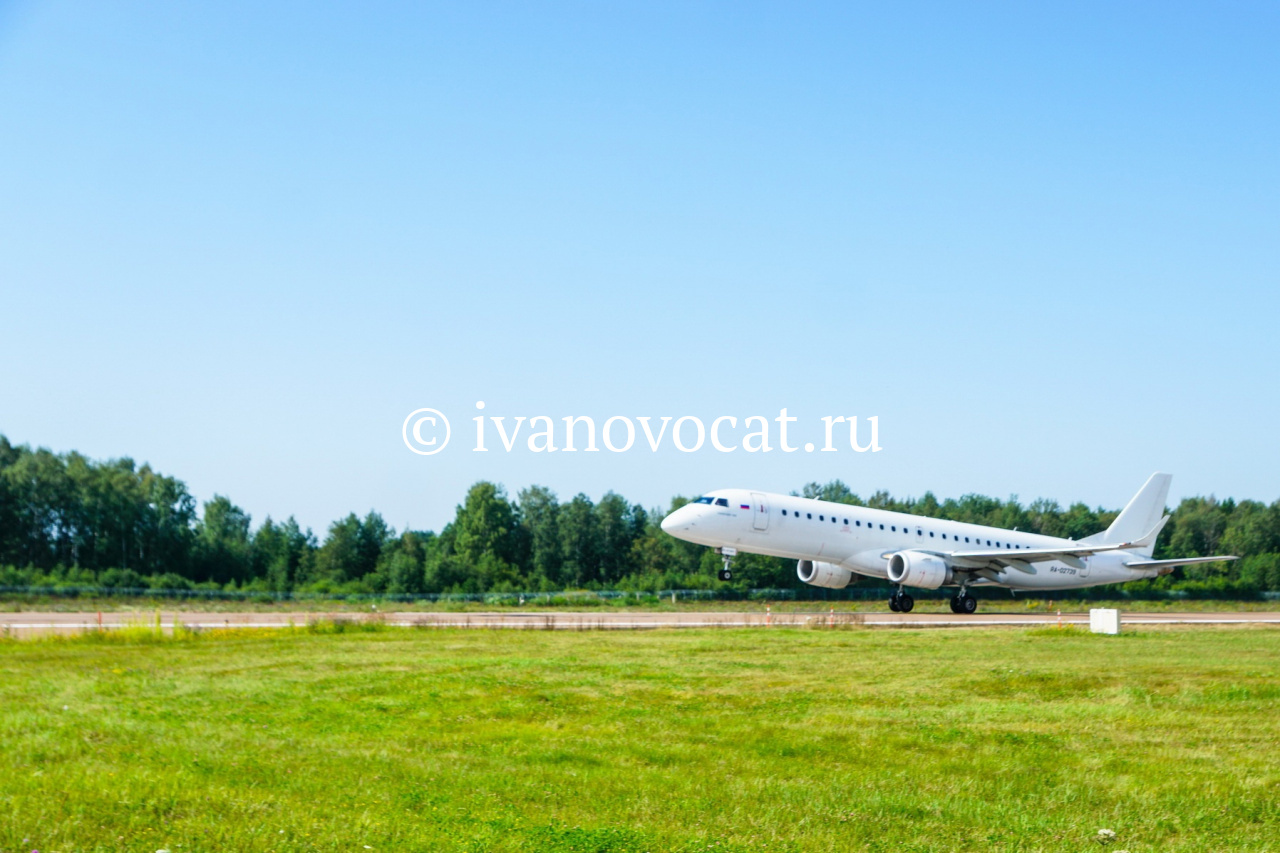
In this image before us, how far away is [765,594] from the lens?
225 feet

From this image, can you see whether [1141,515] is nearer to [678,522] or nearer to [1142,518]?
[1142,518]


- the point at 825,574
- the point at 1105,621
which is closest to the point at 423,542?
the point at 825,574

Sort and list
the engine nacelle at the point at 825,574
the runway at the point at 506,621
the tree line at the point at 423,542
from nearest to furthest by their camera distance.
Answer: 1. the runway at the point at 506,621
2. the engine nacelle at the point at 825,574
3. the tree line at the point at 423,542

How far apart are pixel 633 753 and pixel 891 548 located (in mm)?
36995

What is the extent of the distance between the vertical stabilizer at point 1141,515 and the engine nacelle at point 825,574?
17.4 metres

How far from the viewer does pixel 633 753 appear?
12.4 metres

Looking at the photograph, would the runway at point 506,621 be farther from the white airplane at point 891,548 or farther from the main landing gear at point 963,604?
the white airplane at point 891,548

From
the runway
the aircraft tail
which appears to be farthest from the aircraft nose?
the aircraft tail

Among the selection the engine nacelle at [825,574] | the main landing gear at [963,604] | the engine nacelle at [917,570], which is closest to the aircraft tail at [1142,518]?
the main landing gear at [963,604]

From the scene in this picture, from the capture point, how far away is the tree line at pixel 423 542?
80.9m

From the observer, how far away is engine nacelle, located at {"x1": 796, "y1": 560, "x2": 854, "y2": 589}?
48906mm

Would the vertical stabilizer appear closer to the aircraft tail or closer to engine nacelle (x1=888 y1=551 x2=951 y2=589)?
the aircraft tail

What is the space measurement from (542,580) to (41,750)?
72.1 m

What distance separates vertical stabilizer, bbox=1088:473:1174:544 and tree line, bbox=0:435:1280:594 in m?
21.6
